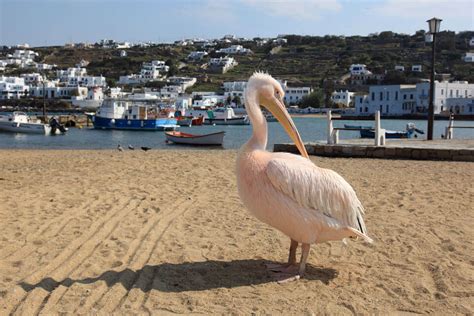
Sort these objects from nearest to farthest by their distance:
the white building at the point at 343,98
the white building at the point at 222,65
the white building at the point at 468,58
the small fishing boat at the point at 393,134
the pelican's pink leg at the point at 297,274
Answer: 1. the pelican's pink leg at the point at 297,274
2. the small fishing boat at the point at 393,134
3. the white building at the point at 343,98
4. the white building at the point at 468,58
5. the white building at the point at 222,65

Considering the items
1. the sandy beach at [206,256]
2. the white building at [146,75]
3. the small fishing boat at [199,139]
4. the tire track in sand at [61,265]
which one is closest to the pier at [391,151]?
the sandy beach at [206,256]

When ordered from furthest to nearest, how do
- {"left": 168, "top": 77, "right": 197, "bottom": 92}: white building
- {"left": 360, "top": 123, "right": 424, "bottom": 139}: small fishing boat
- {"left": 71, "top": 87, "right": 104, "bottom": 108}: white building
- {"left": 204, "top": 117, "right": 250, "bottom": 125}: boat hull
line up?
{"left": 168, "top": 77, "right": 197, "bottom": 92}: white building < {"left": 71, "top": 87, "right": 104, "bottom": 108}: white building < {"left": 204, "top": 117, "right": 250, "bottom": 125}: boat hull < {"left": 360, "top": 123, "right": 424, "bottom": 139}: small fishing boat

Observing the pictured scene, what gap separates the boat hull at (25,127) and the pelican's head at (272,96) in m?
44.9

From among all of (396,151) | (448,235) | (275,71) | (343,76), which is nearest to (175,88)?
(275,71)

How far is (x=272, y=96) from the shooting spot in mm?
4715

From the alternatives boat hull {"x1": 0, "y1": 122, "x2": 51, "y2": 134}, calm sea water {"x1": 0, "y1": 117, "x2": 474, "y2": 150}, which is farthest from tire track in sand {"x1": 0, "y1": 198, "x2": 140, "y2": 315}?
boat hull {"x1": 0, "y1": 122, "x2": 51, "y2": 134}

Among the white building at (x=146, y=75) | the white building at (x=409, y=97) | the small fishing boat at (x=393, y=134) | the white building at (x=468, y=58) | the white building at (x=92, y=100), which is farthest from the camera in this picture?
the white building at (x=146, y=75)

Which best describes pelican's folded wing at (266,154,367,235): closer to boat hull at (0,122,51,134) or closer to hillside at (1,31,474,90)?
boat hull at (0,122,51,134)

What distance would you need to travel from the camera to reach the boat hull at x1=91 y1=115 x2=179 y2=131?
53594mm

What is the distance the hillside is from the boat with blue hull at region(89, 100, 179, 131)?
244 ft

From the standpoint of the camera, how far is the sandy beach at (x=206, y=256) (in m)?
4.02

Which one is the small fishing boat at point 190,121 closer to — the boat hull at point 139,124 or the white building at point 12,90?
the boat hull at point 139,124

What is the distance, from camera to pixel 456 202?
7855 millimetres

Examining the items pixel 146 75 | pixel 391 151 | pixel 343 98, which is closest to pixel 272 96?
pixel 391 151
